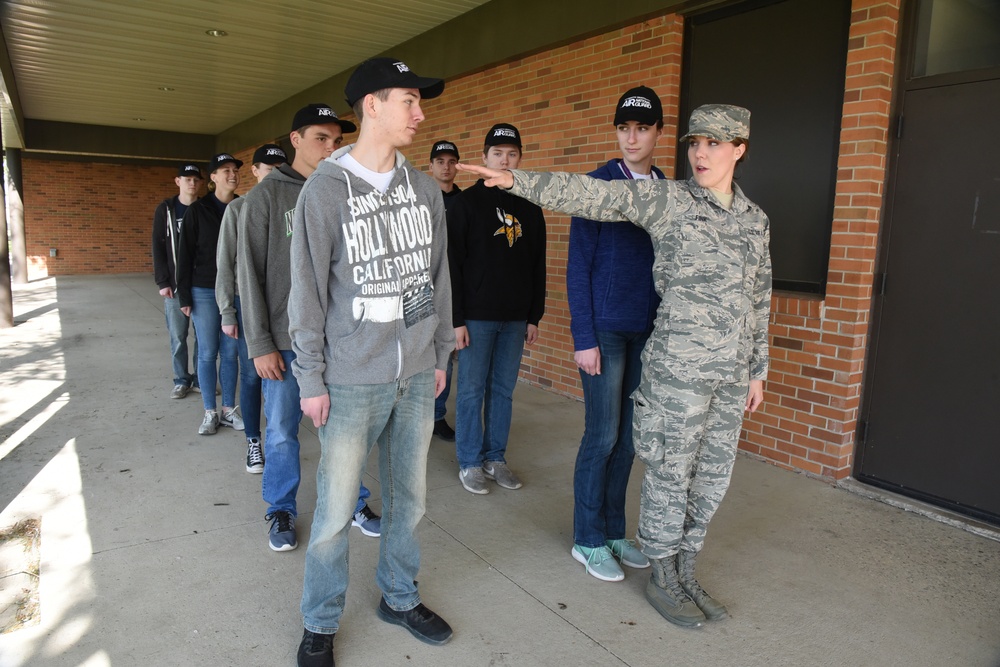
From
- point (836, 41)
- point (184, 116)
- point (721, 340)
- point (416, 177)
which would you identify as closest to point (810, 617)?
point (721, 340)

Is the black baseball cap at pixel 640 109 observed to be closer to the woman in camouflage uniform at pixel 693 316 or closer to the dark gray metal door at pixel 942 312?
the woman in camouflage uniform at pixel 693 316

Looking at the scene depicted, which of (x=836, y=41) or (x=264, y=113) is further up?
(x=264, y=113)

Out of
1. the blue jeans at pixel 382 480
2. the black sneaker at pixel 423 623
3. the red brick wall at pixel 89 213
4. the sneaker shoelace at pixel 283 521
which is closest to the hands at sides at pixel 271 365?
the sneaker shoelace at pixel 283 521

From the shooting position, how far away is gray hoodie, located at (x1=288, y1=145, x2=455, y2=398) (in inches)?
77.3

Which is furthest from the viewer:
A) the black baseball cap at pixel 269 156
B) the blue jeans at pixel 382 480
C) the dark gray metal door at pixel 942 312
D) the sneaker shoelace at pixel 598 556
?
the black baseball cap at pixel 269 156

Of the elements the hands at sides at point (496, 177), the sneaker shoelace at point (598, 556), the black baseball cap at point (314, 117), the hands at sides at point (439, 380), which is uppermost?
the black baseball cap at point (314, 117)

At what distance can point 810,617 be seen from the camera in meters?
2.52

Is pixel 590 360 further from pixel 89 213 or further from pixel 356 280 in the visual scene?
pixel 89 213

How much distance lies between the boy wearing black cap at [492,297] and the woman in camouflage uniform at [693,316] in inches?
49.4

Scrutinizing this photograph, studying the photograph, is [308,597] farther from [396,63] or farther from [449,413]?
[449,413]

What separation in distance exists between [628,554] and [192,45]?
8.11 meters

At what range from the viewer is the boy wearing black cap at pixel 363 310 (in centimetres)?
198

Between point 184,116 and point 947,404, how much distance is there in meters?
14.0

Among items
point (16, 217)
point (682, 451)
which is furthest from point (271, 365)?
point (16, 217)
